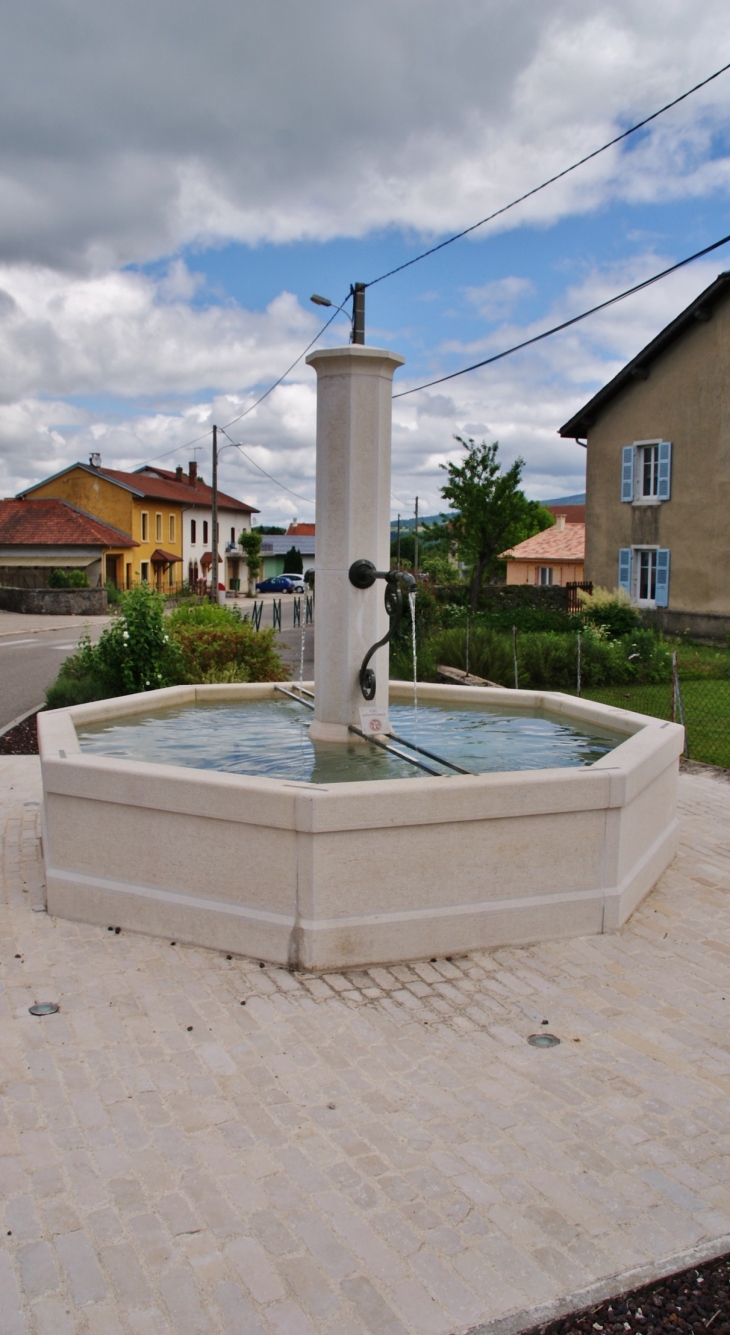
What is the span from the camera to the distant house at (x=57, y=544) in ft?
155

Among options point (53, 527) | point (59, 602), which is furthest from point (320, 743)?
point (53, 527)

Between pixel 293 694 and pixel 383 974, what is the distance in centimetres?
448

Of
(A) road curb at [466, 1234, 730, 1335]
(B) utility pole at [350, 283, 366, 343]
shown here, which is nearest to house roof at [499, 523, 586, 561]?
(B) utility pole at [350, 283, 366, 343]

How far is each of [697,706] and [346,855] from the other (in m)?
11.6

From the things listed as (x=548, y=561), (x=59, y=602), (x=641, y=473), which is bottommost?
(x=59, y=602)

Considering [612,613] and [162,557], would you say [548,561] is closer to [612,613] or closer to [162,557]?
[612,613]

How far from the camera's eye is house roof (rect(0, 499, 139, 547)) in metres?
47.6

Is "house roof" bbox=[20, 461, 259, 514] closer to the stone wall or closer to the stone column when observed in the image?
the stone wall

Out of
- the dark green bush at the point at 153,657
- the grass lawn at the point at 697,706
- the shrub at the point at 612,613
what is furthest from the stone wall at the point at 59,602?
the grass lawn at the point at 697,706

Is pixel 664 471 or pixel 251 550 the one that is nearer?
pixel 664 471

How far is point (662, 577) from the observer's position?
28.0m

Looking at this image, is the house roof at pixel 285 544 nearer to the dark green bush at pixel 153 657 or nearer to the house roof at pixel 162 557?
the house roof at pixel 162 557

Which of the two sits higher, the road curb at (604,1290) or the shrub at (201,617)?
the shrub at (201,617)

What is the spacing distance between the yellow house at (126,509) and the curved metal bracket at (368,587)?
141ft
